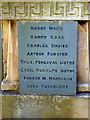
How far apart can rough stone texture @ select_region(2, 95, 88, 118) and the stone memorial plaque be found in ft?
0.24

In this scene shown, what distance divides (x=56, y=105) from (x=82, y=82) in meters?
0.36

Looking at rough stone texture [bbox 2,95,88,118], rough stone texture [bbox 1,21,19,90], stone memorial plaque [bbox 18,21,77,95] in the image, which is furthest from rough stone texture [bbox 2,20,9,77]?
rough stone texture [bbox 2,95,88,118]

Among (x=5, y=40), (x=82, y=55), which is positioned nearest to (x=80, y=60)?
(x=82, y=55)

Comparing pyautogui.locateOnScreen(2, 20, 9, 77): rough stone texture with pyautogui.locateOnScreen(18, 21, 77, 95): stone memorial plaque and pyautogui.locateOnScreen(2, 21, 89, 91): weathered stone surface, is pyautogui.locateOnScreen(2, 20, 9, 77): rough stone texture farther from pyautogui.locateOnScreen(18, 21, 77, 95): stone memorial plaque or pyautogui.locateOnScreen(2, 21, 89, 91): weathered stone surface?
pyautogui.locateOnScreen(18, 21, 77, 95): stone memorial plaque

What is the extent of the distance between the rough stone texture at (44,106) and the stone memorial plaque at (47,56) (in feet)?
0.24

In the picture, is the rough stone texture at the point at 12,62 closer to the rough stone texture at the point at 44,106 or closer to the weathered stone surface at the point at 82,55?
the rough stone texture at the point at 44,106

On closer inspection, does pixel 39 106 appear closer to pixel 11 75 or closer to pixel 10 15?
pixel 11 75

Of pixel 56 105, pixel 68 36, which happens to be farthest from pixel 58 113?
pixel 68 36

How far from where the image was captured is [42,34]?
6.56 feet

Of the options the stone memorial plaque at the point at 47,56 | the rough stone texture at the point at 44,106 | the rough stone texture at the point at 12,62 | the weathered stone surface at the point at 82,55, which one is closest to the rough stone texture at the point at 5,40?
the rough stone texture at the point at 12,62

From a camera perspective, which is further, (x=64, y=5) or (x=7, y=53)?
(x=7, y=53)

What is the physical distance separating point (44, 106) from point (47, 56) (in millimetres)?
524

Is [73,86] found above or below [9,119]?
above

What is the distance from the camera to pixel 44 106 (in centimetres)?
213
